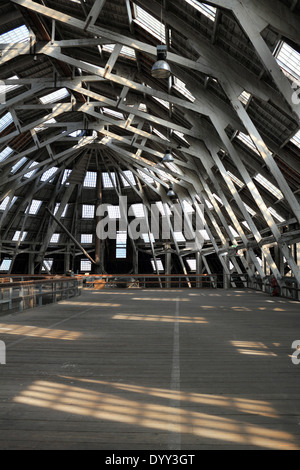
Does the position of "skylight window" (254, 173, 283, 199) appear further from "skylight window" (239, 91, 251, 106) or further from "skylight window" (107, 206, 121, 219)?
"skylight window" (107, 206, 121, 219)

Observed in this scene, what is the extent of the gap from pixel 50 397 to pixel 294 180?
12001 millimetres

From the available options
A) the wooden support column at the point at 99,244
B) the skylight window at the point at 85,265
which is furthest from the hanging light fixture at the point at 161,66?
the skylight window at the point at 85,265

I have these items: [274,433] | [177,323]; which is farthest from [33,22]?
[274,433]

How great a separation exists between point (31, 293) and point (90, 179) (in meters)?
27.5

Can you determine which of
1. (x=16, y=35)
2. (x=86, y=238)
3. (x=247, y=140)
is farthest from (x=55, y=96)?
(x=86, y=238)

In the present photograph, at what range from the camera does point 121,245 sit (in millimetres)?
40281

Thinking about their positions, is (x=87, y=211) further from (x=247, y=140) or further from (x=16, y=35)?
(x=247, y=140)

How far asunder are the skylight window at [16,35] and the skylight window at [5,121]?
5.77 m

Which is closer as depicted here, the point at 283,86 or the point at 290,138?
the point at 283,86

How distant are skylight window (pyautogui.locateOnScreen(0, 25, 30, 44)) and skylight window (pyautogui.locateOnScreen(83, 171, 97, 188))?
69.1 ft

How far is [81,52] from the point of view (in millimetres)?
17141

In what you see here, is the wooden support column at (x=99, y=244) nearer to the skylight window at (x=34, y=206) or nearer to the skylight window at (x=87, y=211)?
Result: the skylight window at (x=87, y=211)

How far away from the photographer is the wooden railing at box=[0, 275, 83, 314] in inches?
374
